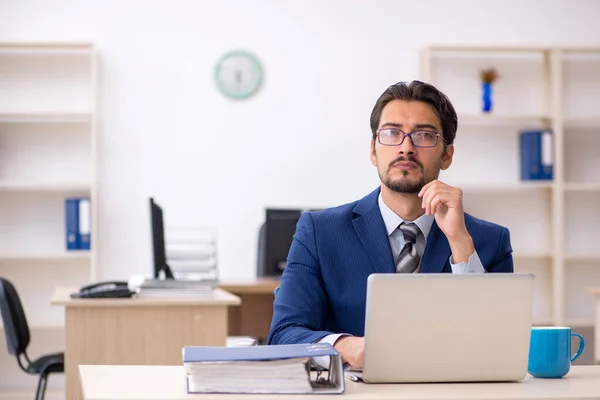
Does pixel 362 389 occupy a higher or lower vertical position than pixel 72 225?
lower

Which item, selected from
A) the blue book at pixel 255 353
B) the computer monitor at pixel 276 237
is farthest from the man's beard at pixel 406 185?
the computer monitor at pixel 276 237

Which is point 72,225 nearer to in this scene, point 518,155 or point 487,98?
point 487,98

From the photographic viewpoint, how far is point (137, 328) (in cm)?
365

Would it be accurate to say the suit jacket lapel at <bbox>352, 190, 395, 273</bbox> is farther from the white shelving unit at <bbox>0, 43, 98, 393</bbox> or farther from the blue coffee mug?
the white shelving unit at <bbox>0, 43, 98, 393</bbox>

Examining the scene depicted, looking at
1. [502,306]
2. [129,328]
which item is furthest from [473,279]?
[129,328]

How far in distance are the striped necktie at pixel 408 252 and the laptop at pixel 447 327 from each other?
1.73ft

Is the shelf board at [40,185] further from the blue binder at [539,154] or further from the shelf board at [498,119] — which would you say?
the blue binder at [539,154]

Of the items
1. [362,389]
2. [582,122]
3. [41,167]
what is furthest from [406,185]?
[582,122]

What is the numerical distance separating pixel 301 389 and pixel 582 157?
489 centimetres

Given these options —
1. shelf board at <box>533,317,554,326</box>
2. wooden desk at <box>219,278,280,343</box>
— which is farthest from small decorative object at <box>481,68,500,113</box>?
wooden desk at <box>219,278,280,343</box>

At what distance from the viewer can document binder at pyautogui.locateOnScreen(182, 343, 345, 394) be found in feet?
4.92

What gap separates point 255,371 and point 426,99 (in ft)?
3.19

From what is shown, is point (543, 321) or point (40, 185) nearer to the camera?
point (40, 185)

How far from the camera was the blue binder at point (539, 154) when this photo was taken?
Answer: 5617mm
